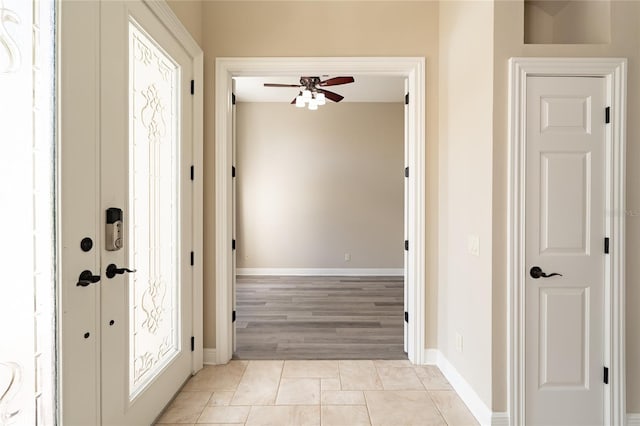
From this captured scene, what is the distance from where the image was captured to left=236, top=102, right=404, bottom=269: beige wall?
5984 millimetres

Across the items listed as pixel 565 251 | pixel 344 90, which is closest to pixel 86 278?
pixel 565 251

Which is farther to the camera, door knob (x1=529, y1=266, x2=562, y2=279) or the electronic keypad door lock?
door knob (x1=529, y1=266, x2=562, y2=279)

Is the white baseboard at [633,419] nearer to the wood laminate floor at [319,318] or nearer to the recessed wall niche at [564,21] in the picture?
the wood laminate floor at [319,318]

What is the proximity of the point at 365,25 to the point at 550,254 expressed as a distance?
7.54 feet

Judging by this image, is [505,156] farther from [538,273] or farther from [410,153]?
[410,153]

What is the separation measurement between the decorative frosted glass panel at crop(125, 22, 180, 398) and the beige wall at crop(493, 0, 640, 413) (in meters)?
2.12

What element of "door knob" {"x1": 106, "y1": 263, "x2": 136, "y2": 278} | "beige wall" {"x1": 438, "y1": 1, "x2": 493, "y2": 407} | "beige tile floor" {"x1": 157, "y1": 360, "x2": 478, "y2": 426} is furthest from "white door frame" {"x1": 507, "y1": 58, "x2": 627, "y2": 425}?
"door knob" {"x1": 106, "y1": 263, "x2": 136, "y2": 278}

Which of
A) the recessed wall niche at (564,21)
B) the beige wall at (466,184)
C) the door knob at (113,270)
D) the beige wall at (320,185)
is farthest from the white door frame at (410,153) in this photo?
the beige wall at (320,185)

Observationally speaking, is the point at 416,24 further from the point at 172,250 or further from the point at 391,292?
the point at 391,292

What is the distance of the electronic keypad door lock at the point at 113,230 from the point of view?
1.55m

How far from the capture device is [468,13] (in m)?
2.27

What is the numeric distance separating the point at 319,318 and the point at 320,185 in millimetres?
2774

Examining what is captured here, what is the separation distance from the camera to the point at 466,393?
225cm

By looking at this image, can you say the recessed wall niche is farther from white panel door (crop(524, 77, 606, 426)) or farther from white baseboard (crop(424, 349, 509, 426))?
white baseboard (crop(424, 349, 509, 426))
